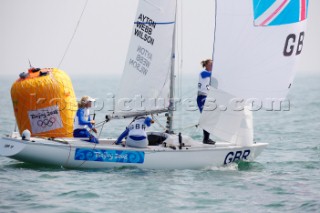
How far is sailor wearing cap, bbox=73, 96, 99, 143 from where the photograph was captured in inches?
527

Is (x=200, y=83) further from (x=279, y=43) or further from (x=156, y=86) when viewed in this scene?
(x=279, y=43)

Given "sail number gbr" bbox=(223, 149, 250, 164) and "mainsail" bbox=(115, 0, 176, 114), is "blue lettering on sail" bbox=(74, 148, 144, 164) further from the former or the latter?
"sail number gbr" bbox=(223, 149, 250, 164)

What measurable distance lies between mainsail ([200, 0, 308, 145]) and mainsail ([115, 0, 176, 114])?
106 cm

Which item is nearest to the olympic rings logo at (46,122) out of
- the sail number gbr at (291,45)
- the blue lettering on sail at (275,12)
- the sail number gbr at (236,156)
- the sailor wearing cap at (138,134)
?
the sailor wearing cap at (138,134)

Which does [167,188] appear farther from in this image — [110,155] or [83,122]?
[83,122]

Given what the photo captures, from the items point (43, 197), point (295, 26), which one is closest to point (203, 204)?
point (43, 197)

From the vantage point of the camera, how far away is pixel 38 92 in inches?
557

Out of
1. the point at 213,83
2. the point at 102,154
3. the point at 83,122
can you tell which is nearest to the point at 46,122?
the point at 83,122

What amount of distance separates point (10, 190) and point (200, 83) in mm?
4899

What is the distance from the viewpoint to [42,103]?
46.6ft

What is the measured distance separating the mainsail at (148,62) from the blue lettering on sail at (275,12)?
1711 mm

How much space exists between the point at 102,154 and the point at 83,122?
80cm

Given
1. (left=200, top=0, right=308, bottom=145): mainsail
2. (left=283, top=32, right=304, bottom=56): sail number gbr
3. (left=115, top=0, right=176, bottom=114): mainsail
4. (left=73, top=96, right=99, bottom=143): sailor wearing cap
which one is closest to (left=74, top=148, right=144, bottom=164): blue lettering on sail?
(left=73, top=96, right=99, bottom=143): sailor wearing cap

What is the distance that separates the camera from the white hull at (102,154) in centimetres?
1296
